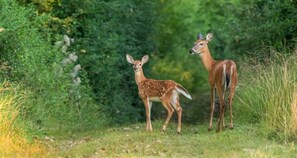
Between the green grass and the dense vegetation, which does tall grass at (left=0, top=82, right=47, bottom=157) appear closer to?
the dense vegetation

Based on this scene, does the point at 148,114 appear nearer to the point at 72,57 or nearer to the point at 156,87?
the point at 156,87

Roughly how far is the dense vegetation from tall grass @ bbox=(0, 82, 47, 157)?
11 centimetres

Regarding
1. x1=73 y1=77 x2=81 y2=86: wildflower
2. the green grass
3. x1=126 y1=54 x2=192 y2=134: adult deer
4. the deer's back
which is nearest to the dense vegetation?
x1=73 y1=77 x2=81 y2=86: wildflower

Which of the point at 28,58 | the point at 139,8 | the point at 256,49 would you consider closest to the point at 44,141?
the point at 28,58

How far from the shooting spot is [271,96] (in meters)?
15.3

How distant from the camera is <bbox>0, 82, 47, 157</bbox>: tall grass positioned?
13477 millimetres

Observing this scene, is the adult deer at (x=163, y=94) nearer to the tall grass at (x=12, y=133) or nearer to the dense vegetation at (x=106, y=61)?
the dense vegetation at (x=106, y=61)

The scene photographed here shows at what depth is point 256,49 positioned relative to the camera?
1962 centimetres

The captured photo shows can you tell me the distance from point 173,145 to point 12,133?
2.67m

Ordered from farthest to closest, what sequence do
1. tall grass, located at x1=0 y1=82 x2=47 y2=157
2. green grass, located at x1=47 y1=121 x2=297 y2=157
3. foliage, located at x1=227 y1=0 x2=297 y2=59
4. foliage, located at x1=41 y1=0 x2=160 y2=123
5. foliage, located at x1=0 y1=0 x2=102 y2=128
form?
foliage, located at x1=41 y1=0 x2=160 y2=123 < foliage, located at x1=227 y1=0 x2=297 y2=59 < foliage, located at x1=0 y1=0 x2=102 y2=128 < tall grass, located at x1=0 y1=82 x2=47 y2=157 < green grass, located at x1=47 y1=121 x2=297 y2=157

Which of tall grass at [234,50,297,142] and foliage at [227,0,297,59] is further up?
foliage at [227,0,297,59]

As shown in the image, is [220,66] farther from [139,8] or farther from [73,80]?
[139,8]

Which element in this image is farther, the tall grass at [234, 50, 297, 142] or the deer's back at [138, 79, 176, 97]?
the deer's back at [138, 79, 176, 97]

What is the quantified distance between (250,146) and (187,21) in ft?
67.6
